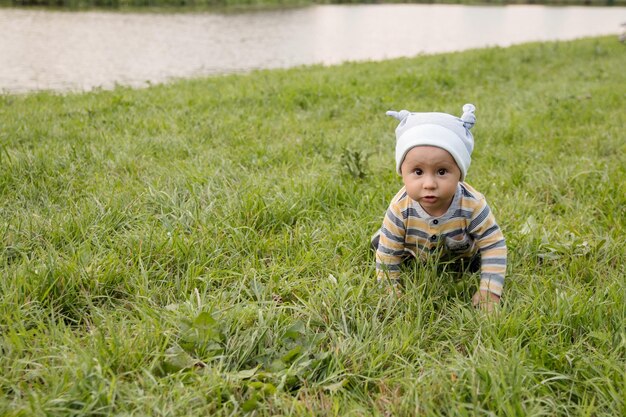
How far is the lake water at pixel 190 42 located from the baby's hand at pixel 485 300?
7.91m

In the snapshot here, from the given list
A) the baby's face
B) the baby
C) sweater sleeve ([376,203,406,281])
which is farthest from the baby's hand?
the baby's face

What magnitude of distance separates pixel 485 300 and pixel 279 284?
0.99m

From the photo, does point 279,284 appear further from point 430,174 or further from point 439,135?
point 439,135

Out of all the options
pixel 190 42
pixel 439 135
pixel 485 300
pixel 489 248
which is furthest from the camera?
pixel 190 42

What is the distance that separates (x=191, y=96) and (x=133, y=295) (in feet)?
18.0

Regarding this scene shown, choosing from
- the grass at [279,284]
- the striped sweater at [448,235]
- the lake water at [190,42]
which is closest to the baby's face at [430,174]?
the striped sweater at [448,235]

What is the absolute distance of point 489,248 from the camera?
8.34 ft

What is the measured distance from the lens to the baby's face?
2.29 meters

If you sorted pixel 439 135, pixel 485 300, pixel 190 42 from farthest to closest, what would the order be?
1. pixel 190 42
2. pixel 485 300
3. pixel 439 135

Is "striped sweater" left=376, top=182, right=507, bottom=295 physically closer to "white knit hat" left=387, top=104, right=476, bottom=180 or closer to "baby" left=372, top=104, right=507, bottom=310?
"baby" left=372, top=104, right=507, bottom=310

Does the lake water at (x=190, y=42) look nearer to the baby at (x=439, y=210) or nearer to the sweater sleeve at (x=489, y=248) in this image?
the baby at (x=439, y=210)

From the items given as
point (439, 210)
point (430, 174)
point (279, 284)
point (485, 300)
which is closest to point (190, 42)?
point (279, 284)

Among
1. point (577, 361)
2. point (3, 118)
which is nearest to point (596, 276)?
point (577, 361)

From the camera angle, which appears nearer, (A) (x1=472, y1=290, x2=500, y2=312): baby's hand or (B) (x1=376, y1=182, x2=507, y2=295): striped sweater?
(A) (x1=472, y1=290, x2=500, y2=312): baby's hand
